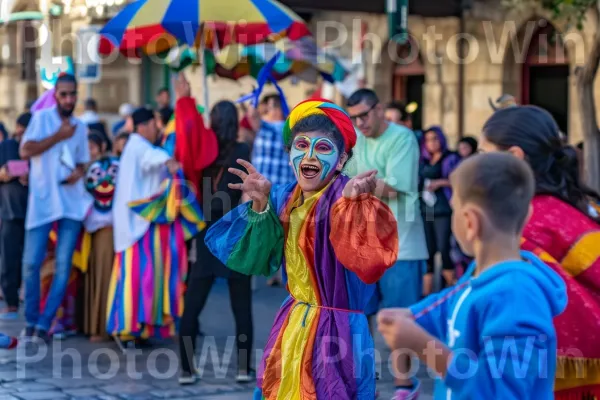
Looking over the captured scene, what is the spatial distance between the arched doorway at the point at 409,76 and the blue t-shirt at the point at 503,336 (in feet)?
48.2

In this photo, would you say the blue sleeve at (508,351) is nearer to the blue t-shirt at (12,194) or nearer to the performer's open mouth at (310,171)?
the performer's open mouth at (310,171)

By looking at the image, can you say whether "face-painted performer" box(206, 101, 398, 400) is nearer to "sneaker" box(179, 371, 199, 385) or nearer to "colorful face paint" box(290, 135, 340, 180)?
"colorful face paint" box(290, 135, 340, 180)

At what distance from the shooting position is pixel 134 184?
28.3ft

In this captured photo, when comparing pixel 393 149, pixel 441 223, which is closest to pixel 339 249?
pixel 393 149

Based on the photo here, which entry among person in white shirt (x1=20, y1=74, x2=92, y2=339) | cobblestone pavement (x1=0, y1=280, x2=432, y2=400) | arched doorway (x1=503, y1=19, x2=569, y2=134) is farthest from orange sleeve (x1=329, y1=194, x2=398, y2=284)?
arched doorway (x1=503, y1=19, x2=569, y2=134)

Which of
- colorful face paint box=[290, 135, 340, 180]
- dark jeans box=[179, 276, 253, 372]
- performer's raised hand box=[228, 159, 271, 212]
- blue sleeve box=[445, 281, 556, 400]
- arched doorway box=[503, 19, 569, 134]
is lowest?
dark jeans box=[179, 276, 253, 372]

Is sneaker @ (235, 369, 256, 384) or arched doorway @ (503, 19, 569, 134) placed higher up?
arched doorway @ (503, 19, 569, 134)

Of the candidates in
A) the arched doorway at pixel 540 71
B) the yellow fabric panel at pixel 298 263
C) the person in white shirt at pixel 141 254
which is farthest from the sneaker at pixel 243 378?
the arched doorway at pixel 540 71

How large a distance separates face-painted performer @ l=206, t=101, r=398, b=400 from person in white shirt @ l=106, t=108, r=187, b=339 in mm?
3941

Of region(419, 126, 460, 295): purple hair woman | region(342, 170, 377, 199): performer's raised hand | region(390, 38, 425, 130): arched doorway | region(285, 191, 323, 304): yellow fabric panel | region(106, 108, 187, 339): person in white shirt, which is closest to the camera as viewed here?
region(342, 170, 377, 199): performer's raised hand

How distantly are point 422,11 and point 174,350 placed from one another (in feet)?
27.8

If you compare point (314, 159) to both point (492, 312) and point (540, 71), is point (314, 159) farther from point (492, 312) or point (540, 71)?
point (540, 71)

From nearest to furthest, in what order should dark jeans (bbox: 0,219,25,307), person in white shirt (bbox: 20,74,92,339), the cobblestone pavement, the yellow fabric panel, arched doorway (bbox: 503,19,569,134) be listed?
1. the yellow fabric panel
2. the cobblestone pavement
3. person in white shirt (bbox: 20,74,92,339)
4. dark jeans (bbox: 0,219,25,307)
5. arched doorway (bbox: 503,19,569,134)

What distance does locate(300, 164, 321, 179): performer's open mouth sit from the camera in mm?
4535
